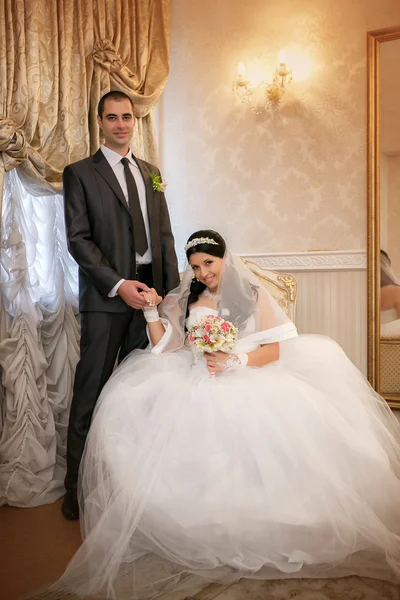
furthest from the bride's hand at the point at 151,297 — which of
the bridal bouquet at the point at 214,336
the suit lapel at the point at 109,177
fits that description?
the suit lapel at the point at 109,177

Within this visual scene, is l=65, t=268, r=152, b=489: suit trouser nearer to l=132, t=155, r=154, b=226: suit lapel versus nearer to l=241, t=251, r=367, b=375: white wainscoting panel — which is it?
l=132, t=155, r=154, b=226: suit lapel

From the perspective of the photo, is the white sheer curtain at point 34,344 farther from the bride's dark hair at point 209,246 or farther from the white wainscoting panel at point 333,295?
the white wainscoting panel at point 333,295

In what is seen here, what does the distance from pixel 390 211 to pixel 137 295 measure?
6.51ft

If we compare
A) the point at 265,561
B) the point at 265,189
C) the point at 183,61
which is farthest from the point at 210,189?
the point at 265,561

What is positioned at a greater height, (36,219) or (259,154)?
(259,154)

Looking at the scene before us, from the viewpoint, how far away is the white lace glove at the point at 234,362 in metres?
2.71

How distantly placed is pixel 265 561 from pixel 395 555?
471 mm

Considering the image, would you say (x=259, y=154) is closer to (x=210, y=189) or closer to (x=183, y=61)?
(x=210, y=189)

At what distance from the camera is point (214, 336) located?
264cm

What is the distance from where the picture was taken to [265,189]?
442cm

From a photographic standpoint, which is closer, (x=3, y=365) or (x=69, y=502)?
(x=69, y=502)

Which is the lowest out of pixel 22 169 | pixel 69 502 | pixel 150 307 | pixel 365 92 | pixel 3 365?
pixel 69 502

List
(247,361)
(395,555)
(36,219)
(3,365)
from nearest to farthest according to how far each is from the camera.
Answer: (395,555) → (247,361) → (3,365) → (36,219)

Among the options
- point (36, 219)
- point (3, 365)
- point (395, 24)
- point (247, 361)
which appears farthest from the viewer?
point (395, 24)
